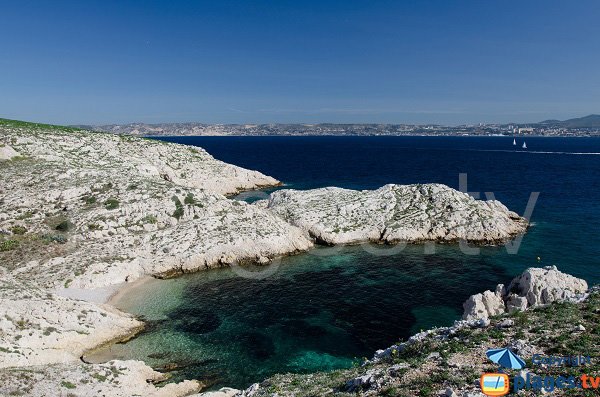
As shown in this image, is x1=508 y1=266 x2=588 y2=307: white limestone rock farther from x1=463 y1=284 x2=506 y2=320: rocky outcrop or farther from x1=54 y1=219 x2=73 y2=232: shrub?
x1=54 y1=219 x2=73 y2=232: shrub

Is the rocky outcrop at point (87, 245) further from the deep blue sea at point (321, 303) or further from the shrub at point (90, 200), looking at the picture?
the deep blue sea at point (321, 303)

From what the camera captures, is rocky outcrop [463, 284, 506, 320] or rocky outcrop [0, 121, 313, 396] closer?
rocky outcrop [0, 121, 313, 396]

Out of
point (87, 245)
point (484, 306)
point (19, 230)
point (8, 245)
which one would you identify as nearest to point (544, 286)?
point (484, 306)

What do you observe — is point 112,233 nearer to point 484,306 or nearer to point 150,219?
point 150,219

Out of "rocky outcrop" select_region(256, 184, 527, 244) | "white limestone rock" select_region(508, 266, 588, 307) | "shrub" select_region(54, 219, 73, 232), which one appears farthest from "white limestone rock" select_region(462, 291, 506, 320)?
"shrub" select_region(54, 219, 73, 232)

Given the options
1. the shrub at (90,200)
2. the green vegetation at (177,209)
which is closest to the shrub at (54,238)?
the shrub at (90,200)
